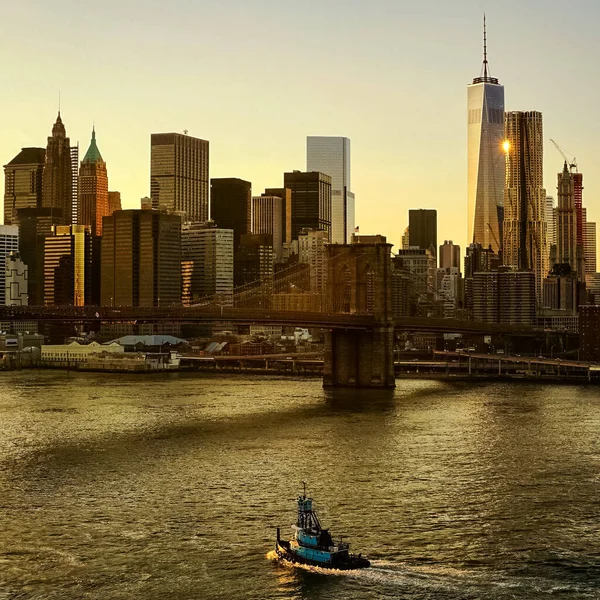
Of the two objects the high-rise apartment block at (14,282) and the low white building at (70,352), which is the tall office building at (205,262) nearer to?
the high-rise apartment block at (14,282)

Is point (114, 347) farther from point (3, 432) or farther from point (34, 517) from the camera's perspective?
point (34, 517)

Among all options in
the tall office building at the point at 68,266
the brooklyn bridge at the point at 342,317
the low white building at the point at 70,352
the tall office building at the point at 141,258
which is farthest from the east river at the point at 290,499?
the tall office building at the point at 68,266

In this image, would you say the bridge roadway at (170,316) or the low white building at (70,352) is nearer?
the bridge roadway at (170,316)

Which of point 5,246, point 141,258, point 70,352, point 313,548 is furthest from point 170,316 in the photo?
point 5,246

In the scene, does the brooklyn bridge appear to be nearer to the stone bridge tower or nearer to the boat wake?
the stone bridge tower

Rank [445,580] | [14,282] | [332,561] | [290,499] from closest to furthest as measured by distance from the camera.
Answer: [445,580]
[332,561]
[290,499]
[14,282]

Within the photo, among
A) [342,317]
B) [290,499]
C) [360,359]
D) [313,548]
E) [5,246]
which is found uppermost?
[5,246]

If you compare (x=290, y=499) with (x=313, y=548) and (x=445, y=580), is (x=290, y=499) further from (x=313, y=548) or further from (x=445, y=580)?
(x=445, y=580)
